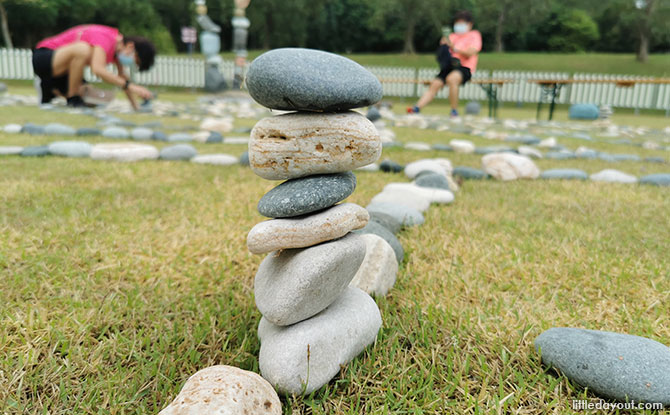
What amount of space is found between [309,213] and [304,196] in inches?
3.7

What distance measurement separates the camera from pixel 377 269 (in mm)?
1879

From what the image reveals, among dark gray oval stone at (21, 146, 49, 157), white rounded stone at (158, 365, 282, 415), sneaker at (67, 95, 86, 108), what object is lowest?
white rounded stone at (158, 365, 282, 415)

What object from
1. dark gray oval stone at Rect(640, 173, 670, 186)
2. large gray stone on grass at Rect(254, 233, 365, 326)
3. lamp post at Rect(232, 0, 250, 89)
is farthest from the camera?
lamp post at Rect(232, 0, 250, 89)

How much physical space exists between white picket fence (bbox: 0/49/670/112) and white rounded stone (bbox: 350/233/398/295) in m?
12.8

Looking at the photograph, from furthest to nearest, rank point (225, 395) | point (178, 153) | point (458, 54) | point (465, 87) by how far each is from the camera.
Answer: point (465, 87) < point (458, 54) < point (178, 153) < point (225, 395)

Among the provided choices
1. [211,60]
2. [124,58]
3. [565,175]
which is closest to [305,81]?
[565,175]

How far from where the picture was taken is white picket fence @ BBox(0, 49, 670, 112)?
15375 millimetres

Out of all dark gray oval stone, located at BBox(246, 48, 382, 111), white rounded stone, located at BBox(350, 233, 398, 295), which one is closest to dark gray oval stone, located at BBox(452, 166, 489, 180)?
white rounded stone, located at BBox(350, 233, 398, 295)

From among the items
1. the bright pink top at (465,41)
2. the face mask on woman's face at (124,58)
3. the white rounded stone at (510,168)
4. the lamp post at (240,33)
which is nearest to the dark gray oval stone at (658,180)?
the white rounded stone at (510,168)

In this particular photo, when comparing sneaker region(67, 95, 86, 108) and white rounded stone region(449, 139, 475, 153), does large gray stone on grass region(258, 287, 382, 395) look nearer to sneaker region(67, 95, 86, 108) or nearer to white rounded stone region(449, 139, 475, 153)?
white rounded stone region(449, 139, 475, 153)

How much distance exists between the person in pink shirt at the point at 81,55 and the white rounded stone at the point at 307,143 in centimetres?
668

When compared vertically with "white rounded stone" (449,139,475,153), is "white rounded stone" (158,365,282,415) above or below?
below

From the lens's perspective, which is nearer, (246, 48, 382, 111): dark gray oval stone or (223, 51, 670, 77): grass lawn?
(246, 48, 382, 111): dark gray oval stone

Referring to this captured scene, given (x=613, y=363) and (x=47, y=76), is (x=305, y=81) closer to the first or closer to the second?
(x=613, y=363)
